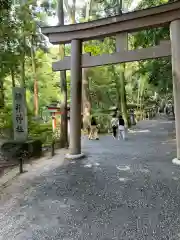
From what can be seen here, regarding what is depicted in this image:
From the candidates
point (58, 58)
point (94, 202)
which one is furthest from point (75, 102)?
point (58, 58)

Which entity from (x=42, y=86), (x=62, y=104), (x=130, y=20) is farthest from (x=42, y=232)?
(x=42, y=86)

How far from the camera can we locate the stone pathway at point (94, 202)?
389cm

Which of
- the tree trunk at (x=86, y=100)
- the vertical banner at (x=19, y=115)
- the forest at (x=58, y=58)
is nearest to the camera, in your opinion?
the vertical banner at (x=19, y=115)

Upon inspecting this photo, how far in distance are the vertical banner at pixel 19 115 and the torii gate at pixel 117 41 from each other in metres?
1.78

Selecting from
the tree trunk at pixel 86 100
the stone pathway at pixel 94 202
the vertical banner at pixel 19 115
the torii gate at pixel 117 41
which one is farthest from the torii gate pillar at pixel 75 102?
the tree trunk at pixel 86 100

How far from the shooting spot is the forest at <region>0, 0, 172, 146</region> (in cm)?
1177

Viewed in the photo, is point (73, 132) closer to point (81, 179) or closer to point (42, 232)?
point (81, 179)

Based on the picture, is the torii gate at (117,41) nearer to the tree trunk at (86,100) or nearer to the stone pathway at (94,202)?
the stone pathway at (94,202)

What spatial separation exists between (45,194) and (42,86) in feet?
77.6

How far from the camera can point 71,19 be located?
15312mm

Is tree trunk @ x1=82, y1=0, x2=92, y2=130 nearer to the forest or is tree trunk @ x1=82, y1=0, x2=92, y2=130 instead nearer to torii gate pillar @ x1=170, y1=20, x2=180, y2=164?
the forest

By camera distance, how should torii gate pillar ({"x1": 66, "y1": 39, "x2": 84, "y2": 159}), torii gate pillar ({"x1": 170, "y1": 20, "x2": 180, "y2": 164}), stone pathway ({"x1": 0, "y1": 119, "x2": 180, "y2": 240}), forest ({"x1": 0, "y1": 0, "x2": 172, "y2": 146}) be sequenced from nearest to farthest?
1. stone pathway ({"x1": 0, "y1": 119, "x2": 180, "y2": 240})
2. torii gate pillar ({"x1": 170, "y1": 20, "x2": 180, "y2": 164})
3. torii gate pillar ({"x1": 66, "y1": 39, "x2": 84, "y2": 159})
4. forest ({"x1": 0, "y1": 0, "x2": 172, "y2": 146})

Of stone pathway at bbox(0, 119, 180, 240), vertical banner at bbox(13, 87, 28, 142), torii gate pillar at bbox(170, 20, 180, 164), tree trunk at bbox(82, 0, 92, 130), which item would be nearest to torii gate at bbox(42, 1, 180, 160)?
torii gate pillar at bbox(170, 20, 180, 164)

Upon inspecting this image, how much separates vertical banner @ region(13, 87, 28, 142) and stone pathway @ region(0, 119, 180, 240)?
6.98ft
